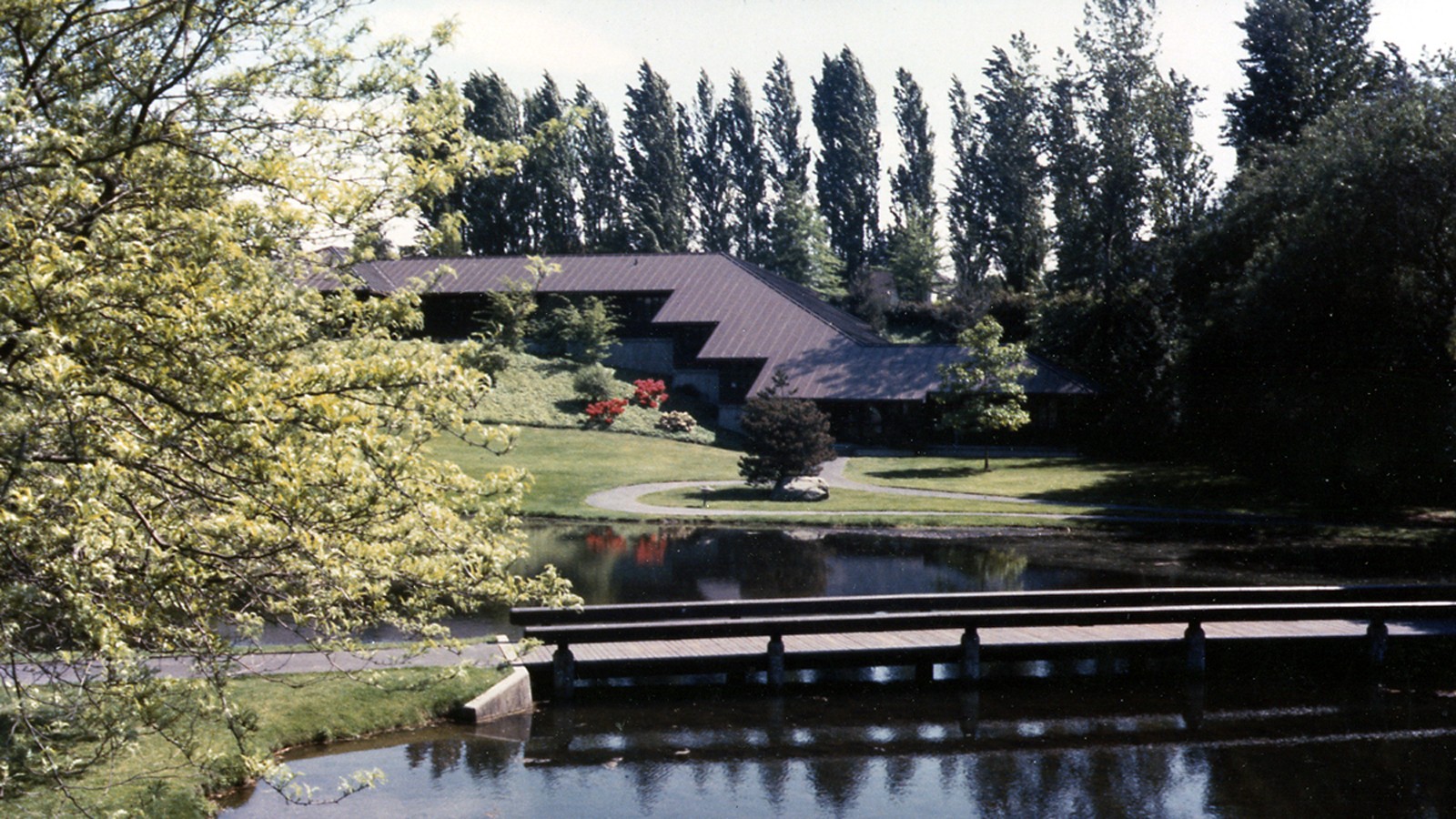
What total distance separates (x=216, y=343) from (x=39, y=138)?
1.78 m

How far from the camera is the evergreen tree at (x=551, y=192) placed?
92875 mm

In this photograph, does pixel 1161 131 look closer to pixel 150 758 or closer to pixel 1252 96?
pixel 1252 96

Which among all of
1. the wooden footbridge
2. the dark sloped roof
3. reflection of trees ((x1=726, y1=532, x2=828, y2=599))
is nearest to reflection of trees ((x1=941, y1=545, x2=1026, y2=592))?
reflection of trees ((x1=726, y1=532, x2=828, y2=599))

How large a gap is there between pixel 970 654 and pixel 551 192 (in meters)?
85.4

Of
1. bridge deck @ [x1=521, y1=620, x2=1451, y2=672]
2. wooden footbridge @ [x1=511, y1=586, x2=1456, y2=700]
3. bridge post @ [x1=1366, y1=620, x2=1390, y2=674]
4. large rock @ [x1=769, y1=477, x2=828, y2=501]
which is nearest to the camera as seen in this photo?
wooden footbridge @ [x1=511, y1=586, x2=1456, y2=700]

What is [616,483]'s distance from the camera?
1860 inches

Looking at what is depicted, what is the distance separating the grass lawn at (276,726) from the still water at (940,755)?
404mm

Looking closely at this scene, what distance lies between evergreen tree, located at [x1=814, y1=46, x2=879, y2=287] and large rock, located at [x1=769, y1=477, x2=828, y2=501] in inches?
2288

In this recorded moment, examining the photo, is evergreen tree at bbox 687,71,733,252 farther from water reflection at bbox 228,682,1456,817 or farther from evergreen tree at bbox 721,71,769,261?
water reflection at bbox 228,682,1456,817

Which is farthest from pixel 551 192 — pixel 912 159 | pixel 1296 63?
pixel 1296 63

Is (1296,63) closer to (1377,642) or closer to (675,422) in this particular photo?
(675,422)

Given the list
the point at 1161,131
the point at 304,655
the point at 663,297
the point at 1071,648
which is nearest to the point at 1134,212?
the point at 1161,131

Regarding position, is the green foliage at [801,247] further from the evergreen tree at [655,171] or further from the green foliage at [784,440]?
the green foliage at [784,440]

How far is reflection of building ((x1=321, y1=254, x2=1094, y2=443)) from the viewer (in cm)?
5878
